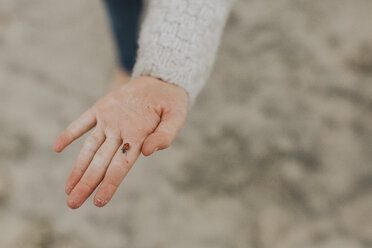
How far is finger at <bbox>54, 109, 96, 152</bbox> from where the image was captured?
833 mm

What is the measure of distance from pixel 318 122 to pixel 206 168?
0.62m

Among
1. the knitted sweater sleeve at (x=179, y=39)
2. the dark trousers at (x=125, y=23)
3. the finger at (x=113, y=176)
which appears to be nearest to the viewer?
the finger at (x=113, y=176)

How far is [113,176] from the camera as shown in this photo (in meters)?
0.76

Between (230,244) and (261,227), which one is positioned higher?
(261,227)

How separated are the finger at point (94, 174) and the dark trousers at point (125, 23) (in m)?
0.73

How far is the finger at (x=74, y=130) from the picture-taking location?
0.83 metres

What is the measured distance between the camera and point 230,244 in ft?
4.53

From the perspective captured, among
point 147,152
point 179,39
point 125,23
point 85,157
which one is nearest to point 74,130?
point 85,157

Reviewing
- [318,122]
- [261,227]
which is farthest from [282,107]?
[261,227]

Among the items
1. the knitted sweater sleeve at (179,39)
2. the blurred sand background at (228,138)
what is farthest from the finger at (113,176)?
the blurred sand background at (228,138)

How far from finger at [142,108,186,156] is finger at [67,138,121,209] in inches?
3.7

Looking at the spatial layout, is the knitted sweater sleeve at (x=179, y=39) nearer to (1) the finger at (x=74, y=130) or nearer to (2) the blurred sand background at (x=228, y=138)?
(1) the finger at (x=74, y=130)

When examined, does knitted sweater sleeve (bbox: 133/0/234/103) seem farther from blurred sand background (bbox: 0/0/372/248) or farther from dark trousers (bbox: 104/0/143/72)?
blurred sand background (bbox: 0/0/372/248)

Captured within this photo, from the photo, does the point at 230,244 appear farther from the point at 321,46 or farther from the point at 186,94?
the point at 321,46
